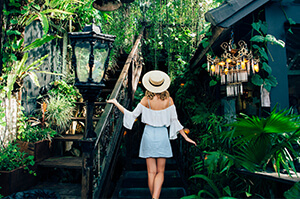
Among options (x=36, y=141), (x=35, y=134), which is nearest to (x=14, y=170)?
(x=36, y=141)

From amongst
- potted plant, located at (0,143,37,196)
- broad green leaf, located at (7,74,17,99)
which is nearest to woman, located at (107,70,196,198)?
potted plant, located at (0,143,37,196)

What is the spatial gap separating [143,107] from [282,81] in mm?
2091

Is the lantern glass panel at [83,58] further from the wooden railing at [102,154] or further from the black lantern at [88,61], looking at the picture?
the wooden railing at [102,154]

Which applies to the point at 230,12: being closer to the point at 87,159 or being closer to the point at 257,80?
the point at 257,80

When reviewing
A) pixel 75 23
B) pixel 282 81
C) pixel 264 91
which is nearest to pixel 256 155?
pixel 264 91

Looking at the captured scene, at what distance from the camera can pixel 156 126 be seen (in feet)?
8.65

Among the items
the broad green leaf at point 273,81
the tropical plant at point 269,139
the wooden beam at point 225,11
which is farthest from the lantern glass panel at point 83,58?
the broad green leaf at point 273,81

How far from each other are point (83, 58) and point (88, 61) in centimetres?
7

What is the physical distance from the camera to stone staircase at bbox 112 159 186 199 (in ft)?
12.4

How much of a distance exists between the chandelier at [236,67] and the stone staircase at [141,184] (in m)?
2.24

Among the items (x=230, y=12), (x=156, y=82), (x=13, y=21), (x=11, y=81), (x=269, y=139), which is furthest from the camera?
(x=13, y=21)

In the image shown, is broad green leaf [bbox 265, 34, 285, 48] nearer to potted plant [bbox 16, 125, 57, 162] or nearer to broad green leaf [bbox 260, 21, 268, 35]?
broad green leaf [bbox 260, 21, 268, 35]

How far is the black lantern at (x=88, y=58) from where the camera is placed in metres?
2.28

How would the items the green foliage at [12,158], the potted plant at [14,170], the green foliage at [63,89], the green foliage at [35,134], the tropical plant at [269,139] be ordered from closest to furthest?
the tropical plant at [269,139]
the potted plant at [14,170]
the green foliage at [12,158]
the green foliage at [35,134]
the green foliage at [63,89]
